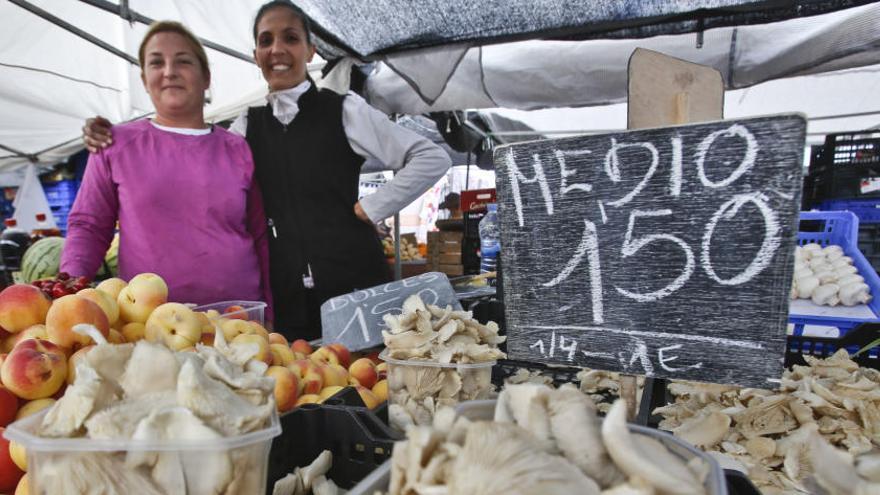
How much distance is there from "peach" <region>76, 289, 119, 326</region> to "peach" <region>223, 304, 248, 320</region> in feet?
0.85

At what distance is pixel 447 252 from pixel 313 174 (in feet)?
11.4

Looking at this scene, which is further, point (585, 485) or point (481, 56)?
point (481, 56)

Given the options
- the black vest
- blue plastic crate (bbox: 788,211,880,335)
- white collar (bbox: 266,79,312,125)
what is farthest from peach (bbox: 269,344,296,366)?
blue plastic crate (bbox: 788,211,880,335)

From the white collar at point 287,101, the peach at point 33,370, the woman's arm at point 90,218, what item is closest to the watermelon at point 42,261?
the woman's arm at point 90,218

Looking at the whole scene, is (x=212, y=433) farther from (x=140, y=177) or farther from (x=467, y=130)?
(x=467, y=130)

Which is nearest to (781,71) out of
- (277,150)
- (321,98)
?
(321,98)

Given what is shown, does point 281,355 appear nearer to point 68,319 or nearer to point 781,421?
point 68,319

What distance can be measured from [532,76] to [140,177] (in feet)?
8.56

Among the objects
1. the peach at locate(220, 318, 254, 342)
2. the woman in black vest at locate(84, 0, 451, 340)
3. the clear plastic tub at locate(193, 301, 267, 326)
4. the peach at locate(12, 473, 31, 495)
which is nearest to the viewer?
the peach at locate(12, 473, 31, 495)

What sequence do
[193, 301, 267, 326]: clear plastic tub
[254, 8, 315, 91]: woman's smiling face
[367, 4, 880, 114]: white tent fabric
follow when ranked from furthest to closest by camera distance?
[367, 4, 880, 114]: white tent fabric < [254, 8, 315, 91]: woman's smiling face < [193, 301, 267, 326]: clear plastic tub

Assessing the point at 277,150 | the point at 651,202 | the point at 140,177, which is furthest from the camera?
the point at 277,150

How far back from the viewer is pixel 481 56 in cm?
328

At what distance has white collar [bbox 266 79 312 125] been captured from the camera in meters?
2.02

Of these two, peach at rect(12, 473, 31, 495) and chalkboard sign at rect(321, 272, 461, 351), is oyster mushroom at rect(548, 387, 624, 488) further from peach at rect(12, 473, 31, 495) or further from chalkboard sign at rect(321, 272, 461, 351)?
chalkboard sign at rect(321, 272, 461, 351)
